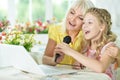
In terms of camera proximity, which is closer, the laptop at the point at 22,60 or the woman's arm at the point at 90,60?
the laptop at the point at 22,60

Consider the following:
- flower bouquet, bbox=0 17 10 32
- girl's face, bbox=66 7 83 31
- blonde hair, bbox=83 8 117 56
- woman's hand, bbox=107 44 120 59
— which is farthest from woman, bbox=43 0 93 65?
flower bouquet, bbox=0 17 10 32

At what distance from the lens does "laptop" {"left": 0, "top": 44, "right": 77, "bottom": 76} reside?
1.47 m

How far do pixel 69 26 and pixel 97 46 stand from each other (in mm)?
299

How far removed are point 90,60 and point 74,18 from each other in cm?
47

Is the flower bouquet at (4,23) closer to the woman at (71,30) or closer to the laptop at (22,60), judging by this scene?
the woman at (71,30)

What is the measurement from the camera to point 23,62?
1.54m

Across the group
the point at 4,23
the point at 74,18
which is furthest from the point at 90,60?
the point at 4,23

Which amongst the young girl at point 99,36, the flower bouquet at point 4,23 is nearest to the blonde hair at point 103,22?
the young girl at point 99,36

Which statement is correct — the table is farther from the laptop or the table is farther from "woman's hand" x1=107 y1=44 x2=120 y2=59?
"woman's hand" x1=107 y1=44 x2=120 y2=59

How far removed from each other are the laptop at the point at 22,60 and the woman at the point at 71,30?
13.5 inches

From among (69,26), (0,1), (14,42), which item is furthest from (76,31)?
(0,1)

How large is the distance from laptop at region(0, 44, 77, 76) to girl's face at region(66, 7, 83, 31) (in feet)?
1.76

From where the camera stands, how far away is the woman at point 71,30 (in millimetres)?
2008

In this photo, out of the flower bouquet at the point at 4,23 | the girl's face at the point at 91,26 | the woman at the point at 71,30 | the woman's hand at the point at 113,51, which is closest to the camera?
the woman's hand at the point at 113,51
